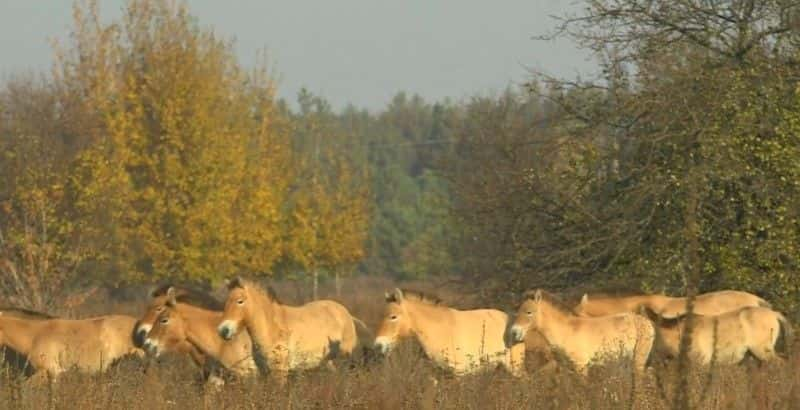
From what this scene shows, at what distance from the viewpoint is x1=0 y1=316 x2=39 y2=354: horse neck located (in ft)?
55.8

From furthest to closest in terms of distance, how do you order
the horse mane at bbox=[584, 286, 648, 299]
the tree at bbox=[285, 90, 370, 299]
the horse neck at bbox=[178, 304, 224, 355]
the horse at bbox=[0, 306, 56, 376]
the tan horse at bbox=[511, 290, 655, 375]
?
the tree at bbox=[285, 90, 370, 299] < the horse mane at bbox=[584, 286, 648, 299] < the horse at bbox=[0, 306, 56, 376] < the horse neck at bbox=[178, 304, 224, 355] < the tan horse at bbox=[511, 290, 655, 375]

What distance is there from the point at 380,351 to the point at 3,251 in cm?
1861

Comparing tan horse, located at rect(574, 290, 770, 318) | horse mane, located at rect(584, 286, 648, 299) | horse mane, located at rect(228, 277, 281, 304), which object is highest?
horse mane, located at rect(228, 277, 281, 304)

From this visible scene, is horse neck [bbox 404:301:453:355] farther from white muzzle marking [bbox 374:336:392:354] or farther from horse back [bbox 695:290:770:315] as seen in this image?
horse back [bbox 695:290:770:315]

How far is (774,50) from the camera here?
19.2 m

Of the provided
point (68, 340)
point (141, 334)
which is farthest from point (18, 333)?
point (141, 334)

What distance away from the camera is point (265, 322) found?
15.9m

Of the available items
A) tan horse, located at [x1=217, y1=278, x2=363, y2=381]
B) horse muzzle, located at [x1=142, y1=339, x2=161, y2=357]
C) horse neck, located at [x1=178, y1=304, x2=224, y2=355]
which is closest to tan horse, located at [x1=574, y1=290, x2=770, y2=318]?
tan horse, located at [x1=217, y1=278, x2=363, y2=381]

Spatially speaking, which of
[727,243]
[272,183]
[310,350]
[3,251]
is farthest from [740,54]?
[272,183]

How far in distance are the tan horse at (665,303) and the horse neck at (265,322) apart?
11.5 ft

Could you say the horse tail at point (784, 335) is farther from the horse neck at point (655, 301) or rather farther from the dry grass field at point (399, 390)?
the horse neck at point (655, 301)

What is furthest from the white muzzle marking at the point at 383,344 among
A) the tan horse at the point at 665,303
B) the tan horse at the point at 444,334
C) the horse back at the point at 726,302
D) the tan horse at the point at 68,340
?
the horse back at the point at 726,302

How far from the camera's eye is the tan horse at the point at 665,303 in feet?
54.5

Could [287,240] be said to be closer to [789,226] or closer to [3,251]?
[3,251]
